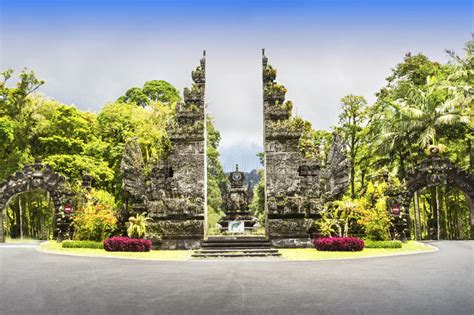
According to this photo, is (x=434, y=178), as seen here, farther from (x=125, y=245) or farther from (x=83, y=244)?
(x=83, y=244)

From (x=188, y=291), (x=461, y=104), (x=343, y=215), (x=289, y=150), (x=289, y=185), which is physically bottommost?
(x=188, y=291)

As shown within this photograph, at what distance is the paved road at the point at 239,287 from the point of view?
737cm

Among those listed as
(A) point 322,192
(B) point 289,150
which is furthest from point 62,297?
(A) point 322,192

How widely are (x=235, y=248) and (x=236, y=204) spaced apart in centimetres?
1004

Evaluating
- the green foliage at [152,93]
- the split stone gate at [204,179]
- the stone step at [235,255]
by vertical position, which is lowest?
the stone step at [235,255]

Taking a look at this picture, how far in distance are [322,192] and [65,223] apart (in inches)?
495

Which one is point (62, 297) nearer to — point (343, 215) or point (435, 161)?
point (343, 215)

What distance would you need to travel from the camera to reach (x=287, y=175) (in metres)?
18.8

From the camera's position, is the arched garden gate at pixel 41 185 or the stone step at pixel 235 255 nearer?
the stone step at pixel 235 255

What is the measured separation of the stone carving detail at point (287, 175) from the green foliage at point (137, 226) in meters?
5.03

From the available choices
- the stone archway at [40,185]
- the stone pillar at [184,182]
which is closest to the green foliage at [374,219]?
the stone pillar at [184,182]

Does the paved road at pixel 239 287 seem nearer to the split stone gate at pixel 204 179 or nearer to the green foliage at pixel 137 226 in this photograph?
the green foliage at pixel 137 226

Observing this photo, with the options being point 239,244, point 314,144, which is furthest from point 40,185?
point 314,144

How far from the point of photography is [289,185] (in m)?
18.7
